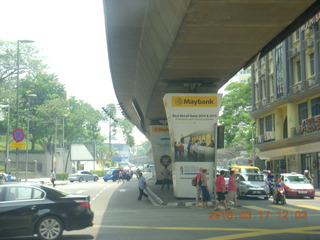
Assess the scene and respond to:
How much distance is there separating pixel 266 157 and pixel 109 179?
23836mm

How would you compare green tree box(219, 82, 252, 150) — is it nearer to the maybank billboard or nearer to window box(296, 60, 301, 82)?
window box(296, 60, 301, 82)

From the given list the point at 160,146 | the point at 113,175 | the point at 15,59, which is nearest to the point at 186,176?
the point at 160,146

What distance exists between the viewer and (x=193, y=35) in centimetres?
1515

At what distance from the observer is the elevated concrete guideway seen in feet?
42.1

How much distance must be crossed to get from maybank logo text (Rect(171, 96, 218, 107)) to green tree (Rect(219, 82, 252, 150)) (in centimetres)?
3468

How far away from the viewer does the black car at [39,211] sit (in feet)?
35.7

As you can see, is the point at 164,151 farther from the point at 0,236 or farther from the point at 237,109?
the point at 0,236

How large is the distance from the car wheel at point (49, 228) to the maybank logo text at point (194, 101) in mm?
13796

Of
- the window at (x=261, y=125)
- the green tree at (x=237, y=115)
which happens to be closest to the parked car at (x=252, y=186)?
the window at (x=261, y=125)

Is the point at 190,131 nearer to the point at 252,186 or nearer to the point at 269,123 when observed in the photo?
the point at 252,186

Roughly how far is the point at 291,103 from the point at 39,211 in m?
34.8
